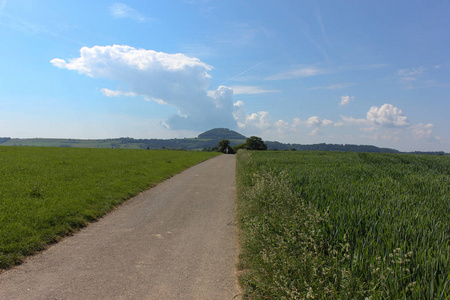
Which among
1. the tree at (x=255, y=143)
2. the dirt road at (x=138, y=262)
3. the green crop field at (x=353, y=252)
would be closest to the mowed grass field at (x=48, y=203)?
the dirt road at (x=138, y=262)

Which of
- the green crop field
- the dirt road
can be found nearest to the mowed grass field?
the dirt road

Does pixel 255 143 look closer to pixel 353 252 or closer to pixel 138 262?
pixel 138 262

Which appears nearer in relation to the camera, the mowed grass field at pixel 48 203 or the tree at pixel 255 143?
the mowed grass field at pixel 48 203

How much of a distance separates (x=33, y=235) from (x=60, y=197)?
134 inches

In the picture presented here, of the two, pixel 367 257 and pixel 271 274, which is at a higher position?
pixel 367 257

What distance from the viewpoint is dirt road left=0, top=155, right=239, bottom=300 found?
436 centimetres

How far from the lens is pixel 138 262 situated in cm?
542

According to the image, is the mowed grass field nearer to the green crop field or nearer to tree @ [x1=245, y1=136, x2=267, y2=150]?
the green crop field

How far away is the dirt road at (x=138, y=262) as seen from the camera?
4.36 meters

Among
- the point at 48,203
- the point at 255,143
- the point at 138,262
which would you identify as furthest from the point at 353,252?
the point at 255,143

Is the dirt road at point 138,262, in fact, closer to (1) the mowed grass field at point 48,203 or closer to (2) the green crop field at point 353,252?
(1) the mowed grass field at point 48,203

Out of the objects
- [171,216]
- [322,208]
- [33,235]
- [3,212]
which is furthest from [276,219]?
[3,212]

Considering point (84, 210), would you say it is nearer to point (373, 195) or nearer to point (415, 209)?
point (373, 195)

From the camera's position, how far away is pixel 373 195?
19.3 ft
